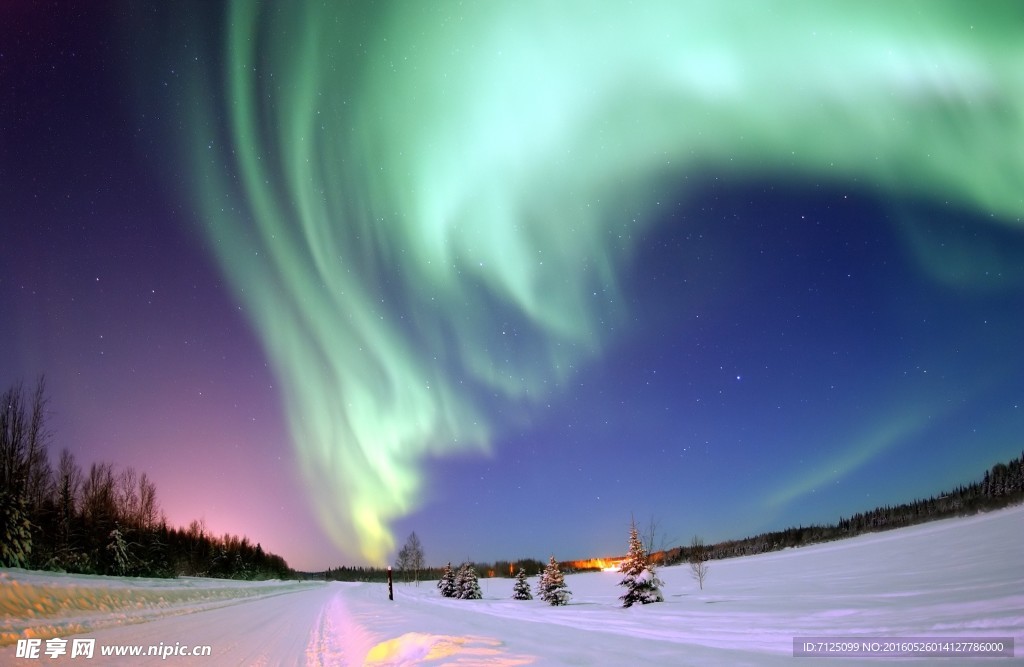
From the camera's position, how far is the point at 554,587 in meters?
31.4

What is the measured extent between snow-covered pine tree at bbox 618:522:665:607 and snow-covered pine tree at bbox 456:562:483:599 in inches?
785

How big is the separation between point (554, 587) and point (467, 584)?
15.2 m

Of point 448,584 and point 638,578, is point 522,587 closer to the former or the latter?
point 448,584

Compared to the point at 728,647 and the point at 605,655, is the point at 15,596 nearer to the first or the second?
the point at 605,655

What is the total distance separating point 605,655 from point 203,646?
8.69 meters

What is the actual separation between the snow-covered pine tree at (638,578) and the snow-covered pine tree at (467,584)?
19.9 m

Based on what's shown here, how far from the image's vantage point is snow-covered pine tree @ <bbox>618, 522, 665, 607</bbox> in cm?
2584

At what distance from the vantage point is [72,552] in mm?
37750

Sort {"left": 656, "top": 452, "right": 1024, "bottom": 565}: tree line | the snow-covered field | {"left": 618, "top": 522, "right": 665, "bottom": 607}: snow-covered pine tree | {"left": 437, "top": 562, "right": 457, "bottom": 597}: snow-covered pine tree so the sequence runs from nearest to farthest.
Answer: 1. the snow-covered field
2. {"left": 618, "top": 522, "right": 665, "bottom": 607}: snow-covered pine tree
3. {"left": 437, "top": 562, "right": 457, "bottom": 597}: snow-covered pine tree
4. {"left": 656, "top": 452, "right": 1024, "bottom": 565}: tree line

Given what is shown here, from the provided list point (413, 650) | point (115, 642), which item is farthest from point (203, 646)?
point (413, 650)

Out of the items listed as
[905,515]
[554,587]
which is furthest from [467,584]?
[905,515]

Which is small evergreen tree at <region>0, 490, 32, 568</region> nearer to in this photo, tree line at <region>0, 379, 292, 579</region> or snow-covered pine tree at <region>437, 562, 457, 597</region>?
tree line at <region>0, 379, 292, 579</region>

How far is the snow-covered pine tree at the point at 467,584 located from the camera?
42469mm

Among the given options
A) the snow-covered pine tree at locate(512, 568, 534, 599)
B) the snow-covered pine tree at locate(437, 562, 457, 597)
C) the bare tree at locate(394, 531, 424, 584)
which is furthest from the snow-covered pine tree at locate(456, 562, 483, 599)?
the bare tree at locate(394, 531, 424, 584)
